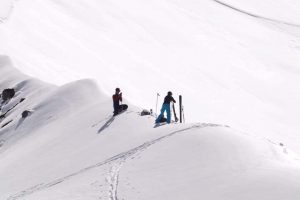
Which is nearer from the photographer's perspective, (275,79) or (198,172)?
(198,172)

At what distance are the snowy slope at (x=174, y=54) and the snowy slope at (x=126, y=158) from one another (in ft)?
11.5

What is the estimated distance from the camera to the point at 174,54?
4916 centimetres

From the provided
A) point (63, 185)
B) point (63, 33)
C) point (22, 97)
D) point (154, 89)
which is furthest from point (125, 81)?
point (63, 185)

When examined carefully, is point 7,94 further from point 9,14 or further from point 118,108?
point 9,14

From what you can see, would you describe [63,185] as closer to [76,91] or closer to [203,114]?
[76,91]

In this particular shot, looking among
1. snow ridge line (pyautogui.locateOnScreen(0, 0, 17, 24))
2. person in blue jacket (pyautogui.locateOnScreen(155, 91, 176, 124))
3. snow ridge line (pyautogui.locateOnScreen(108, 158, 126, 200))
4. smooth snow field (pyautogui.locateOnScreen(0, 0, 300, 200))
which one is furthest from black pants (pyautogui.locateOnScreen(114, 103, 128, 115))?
snow ridge line (pyautogui.locateOnScreen(0, 0, 17, 24))

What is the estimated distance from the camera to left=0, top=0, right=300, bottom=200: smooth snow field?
13562 millimetres

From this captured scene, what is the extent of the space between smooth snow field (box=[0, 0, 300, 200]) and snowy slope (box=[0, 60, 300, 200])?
0.16ft

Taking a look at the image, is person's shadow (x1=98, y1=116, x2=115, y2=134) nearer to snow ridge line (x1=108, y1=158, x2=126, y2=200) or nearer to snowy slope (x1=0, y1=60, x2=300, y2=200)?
snowy slope (x1=0, y1=60, x2=300, y2=200)

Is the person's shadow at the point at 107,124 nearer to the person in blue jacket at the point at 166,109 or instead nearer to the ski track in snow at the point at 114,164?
the person in blue jacket at the point at 166,109

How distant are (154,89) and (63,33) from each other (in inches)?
417

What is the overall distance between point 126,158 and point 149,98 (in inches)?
770

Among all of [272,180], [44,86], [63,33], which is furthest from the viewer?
[63,33]

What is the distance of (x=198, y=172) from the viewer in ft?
43.7
